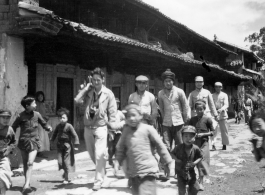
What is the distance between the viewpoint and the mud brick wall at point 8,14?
265 inches

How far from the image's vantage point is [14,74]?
6.85m

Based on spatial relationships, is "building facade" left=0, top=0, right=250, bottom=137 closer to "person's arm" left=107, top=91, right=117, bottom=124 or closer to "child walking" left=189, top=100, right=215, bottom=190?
"person's arm" left=107, top=91, right=117, bottom=124

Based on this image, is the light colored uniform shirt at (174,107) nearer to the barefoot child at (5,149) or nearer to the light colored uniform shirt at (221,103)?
the barefoot child at (5,149)

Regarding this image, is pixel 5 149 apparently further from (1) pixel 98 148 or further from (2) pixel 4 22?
(2) pixel 4 22

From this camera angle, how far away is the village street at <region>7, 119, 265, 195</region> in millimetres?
4852

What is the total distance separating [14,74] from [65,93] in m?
3.38

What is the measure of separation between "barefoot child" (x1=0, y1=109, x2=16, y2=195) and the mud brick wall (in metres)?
2.92

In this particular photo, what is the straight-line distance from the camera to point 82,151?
880 cm

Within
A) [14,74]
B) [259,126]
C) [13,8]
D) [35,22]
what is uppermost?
[13,8]

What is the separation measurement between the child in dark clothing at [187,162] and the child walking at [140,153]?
0.61 metres

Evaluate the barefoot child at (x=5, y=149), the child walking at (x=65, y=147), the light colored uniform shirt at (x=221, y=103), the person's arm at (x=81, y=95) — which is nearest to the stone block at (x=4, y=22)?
the child walking at (x=65, y=147)

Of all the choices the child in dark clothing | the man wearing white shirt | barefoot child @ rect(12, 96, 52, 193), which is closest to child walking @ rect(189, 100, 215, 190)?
the child in dark clothing

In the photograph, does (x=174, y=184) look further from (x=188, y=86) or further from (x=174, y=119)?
(x=188, y=86)

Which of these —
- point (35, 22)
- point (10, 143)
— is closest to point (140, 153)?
point (10, 143)
